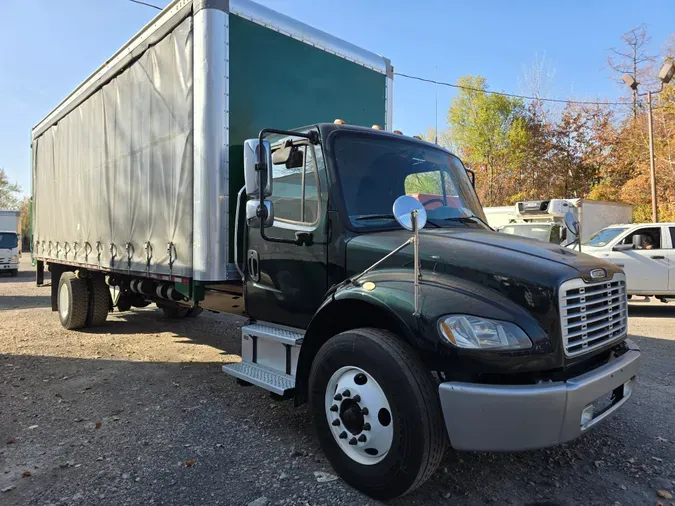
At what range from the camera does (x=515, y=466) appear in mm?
3242

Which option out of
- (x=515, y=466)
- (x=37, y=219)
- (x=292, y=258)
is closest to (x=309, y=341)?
(x=292, y=258)

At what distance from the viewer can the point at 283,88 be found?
4766 mm

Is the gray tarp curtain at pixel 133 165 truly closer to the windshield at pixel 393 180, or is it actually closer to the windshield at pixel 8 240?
the windshield at pixel 393 180

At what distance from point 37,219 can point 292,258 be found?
8.00 m

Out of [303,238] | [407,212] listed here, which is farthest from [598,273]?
[303,238]

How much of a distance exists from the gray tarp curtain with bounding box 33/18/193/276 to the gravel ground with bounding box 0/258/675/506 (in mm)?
1283

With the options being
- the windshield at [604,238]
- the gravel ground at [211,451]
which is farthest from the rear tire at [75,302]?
the windshield at [604,238]

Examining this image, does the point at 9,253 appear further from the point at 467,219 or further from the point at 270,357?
the point at 467,219

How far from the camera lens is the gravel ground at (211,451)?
2906 millimetres

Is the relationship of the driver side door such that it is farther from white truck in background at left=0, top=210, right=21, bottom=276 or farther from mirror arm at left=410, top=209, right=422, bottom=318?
white truck in background at left=0, top=210, right=21, bottom=276

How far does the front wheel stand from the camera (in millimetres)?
2535

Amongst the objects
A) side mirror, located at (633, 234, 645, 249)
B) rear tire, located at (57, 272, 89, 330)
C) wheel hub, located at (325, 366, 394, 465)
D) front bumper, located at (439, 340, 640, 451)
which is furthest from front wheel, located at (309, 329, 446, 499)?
side mirror, located at (633, 234, 645, 249)

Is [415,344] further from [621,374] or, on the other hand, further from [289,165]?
[289,165]

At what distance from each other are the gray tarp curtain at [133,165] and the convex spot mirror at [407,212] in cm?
242
